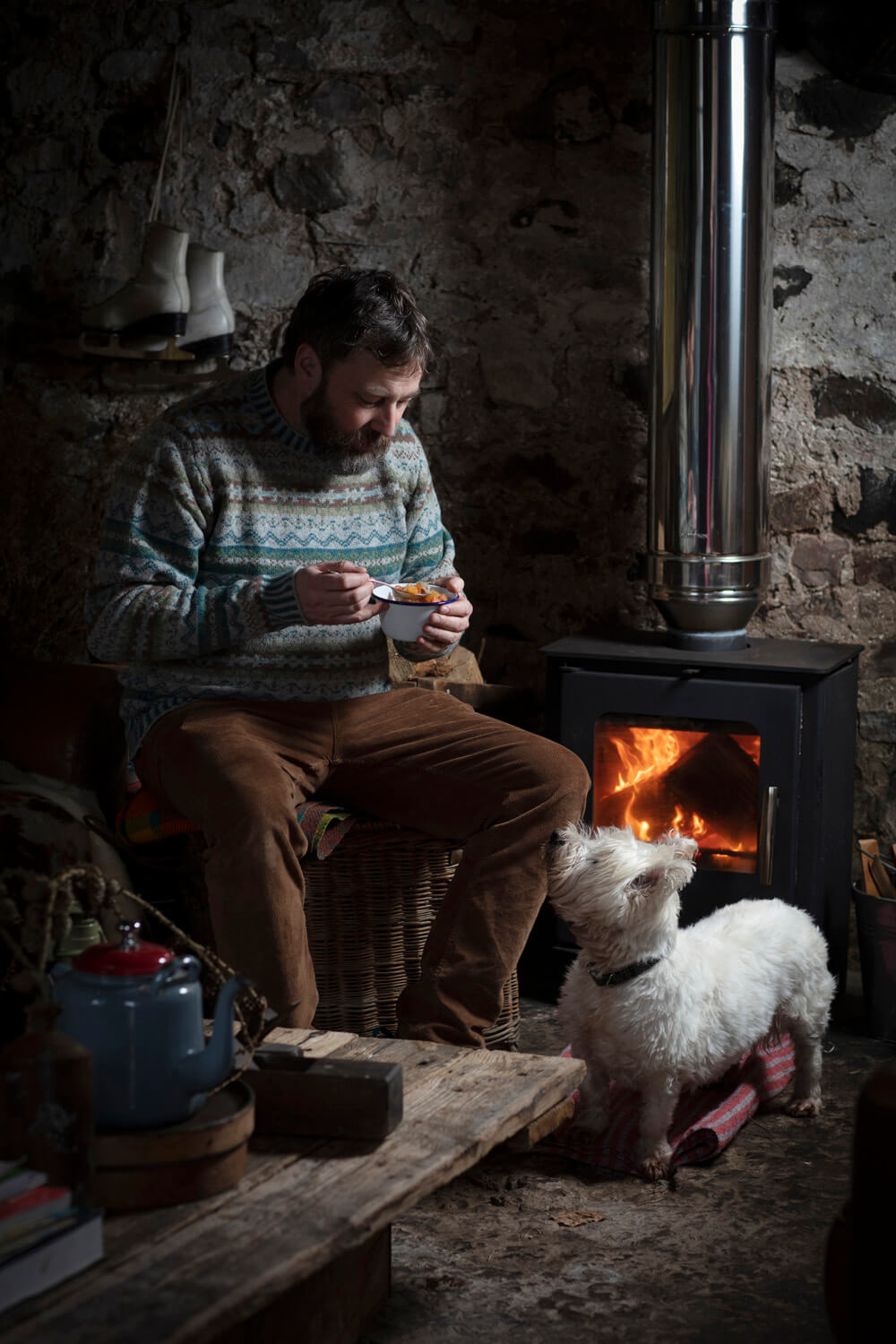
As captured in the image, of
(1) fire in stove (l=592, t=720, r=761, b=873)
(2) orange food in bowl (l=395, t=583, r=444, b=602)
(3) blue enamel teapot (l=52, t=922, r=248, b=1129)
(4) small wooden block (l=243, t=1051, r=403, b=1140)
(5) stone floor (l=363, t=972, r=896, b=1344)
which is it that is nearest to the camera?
(3) blue enamel teapot (l=52, t=922, r=248, b=1129)

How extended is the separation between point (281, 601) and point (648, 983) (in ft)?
3.08

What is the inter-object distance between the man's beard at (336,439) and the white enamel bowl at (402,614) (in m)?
0.33

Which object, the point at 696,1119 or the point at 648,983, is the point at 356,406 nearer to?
the point at 648,983

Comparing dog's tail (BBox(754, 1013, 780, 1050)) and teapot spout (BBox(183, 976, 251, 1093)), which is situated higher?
teapot spout (BBox(183, 976, 251, 1093))

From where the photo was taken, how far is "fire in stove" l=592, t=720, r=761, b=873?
314cm

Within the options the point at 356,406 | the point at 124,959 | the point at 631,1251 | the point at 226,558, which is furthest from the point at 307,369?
the point at 631,1251

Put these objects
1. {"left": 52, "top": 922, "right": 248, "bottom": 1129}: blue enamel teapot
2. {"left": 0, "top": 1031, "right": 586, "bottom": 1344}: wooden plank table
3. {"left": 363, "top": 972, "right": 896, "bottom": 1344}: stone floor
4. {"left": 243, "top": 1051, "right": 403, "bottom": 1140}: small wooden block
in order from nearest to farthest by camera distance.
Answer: {"left": 0, "top": 1031, "right": 586, "bottom": 1344}: wooden plank table → {"left": 52, "top": 922, "right": 248, "bottom": 1129}: blue enamel teapot → {"left": 243, "top": 1051, "right": 403, "bottom": 1140}: small wooden block → {"left": 363, "top": 972, "right": 896, "bottom": 1344}: stone floor

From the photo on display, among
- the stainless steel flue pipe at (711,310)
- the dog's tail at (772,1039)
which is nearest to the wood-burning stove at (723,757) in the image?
the stainless steel flue pipe at (711,310)

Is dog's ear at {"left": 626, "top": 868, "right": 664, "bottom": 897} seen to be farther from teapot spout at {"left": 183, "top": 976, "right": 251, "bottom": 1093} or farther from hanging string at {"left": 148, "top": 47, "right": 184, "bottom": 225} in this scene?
hanging string at {"left": 148, "top": 47, "right": 184, "bottom": 225}

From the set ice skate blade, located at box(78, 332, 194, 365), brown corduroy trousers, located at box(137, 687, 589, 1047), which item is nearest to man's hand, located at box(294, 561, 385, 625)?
brown corduroy trousers, located at box(137, 687, 589, 1047)

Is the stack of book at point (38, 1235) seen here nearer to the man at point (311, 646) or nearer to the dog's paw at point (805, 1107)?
the man at point (311, 646)

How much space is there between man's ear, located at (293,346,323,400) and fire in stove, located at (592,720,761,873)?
1.06 meters

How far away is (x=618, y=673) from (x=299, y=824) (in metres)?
0.93

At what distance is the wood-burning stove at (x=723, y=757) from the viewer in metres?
3.03
